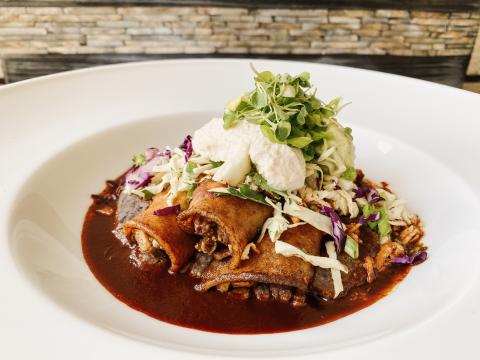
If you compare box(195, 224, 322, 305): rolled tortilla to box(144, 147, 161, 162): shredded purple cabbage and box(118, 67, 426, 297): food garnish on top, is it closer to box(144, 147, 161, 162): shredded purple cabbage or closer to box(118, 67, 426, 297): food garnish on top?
box(118, 67, 426, 297): food garnish on top

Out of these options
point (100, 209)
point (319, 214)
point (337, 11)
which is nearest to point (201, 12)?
point (337, 11)

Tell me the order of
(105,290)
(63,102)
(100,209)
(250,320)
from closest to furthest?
(250,320)
(105,290)
(100,209)
(63,102)

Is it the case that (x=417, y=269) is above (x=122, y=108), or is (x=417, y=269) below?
below

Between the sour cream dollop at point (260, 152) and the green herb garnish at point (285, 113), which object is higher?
the green herb garnish at point (285, 113)

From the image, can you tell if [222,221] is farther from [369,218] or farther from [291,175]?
[369,218]

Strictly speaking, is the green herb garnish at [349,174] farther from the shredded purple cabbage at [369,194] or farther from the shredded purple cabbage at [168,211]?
the shredded purple cabbage at [168,211]

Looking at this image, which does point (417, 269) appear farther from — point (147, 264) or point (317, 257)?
point (147, 264)

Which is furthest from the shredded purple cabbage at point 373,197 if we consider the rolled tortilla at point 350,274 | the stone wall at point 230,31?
the stone wall at point 230,31
